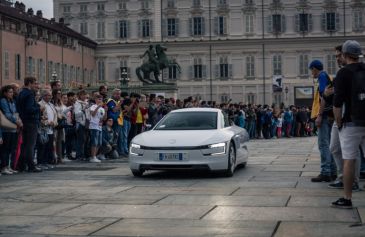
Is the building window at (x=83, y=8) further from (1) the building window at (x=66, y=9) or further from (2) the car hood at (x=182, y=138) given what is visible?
(2) the car hood at (x=182, y=138)

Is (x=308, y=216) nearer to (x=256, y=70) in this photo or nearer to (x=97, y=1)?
(x=256, y=70)

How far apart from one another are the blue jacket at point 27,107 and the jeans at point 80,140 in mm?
3205

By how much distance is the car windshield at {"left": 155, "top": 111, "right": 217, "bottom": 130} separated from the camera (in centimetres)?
1407

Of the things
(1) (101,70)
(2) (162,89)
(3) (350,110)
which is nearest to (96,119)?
(3) (350,110)

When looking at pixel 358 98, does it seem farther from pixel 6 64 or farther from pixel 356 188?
pixel 6 64

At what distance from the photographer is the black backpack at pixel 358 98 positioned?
863 centimetres

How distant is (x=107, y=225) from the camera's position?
7719 mm

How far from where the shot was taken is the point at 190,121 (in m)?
14.3

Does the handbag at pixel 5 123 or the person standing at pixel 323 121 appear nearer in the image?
the person standing at pixel 323 121

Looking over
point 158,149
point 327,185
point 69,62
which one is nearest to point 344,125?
point 327,185

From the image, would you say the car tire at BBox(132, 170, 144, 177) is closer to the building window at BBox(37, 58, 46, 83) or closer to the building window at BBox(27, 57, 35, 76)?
the building window at BBox(27, 57, 35, 76)

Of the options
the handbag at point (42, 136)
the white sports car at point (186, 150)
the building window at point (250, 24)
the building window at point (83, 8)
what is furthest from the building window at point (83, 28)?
the white sports car at point (186, 150)

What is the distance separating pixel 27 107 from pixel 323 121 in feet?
22.0

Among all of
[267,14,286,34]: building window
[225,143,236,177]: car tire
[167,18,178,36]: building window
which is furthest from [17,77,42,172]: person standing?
[167,18,178,36]: building window
